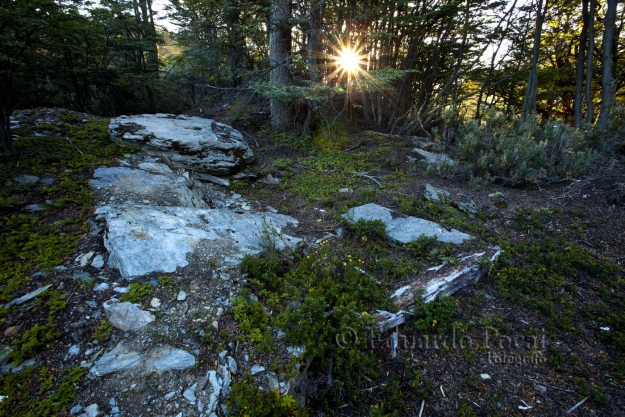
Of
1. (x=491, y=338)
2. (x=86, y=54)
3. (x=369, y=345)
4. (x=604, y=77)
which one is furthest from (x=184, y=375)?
(x=604, y=77)

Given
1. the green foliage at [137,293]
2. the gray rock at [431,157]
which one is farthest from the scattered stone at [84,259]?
the gray rock at [431,157]

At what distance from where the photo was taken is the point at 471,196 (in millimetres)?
5418

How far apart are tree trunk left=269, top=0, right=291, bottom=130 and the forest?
0.06m

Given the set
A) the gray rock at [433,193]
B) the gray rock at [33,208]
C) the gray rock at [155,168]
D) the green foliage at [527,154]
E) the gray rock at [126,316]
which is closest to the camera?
the gray rock at [126,316]

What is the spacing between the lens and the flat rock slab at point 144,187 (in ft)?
13.5

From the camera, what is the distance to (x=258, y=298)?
109 inches

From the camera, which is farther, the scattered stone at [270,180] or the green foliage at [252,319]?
the scattered stone at [270,180]

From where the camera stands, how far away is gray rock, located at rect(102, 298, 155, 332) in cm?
233

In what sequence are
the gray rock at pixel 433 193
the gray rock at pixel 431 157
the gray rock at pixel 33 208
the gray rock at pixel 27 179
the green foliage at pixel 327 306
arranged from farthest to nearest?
1. the gray rock at pixel 431 157
2. the gray rock at pixel 433 193
3. the gray rock at pixel 27 179
4. the gray rock at pixel 33 208
5. the green foliage at pixel 327 306

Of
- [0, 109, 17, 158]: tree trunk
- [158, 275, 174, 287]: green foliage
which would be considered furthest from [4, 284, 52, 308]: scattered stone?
[0, 109, 17, 158]: tree trunk

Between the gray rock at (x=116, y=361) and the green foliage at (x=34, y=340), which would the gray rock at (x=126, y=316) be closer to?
the gray rock at (x=116, y=361)

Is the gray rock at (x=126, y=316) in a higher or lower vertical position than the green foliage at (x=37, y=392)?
higher

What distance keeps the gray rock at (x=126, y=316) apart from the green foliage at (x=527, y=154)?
6192mm

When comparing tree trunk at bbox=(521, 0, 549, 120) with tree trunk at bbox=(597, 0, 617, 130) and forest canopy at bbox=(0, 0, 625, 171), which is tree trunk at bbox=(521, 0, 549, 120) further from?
tree trunk at bbox=(597, 0, 617, 130)
